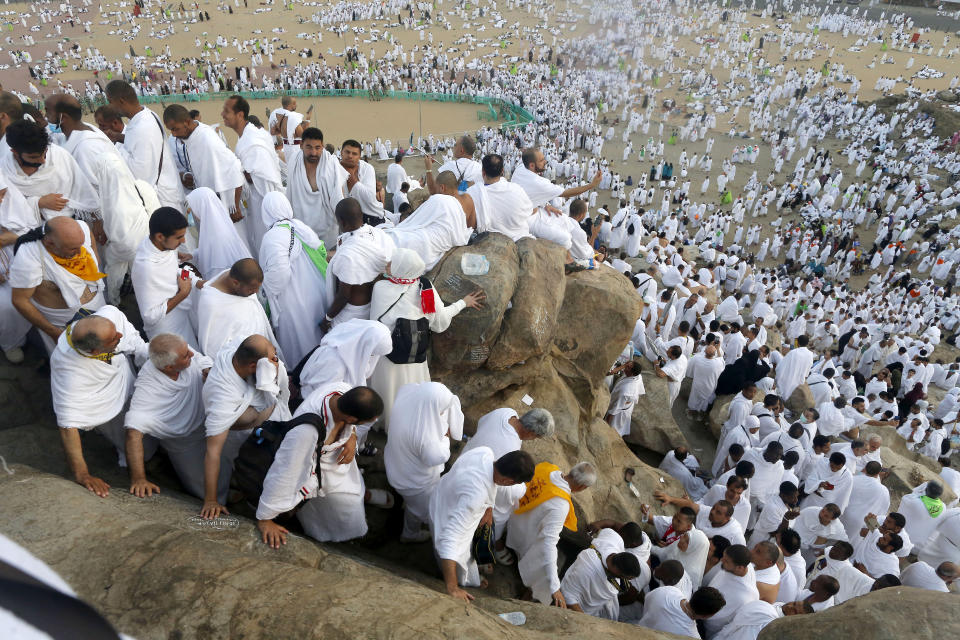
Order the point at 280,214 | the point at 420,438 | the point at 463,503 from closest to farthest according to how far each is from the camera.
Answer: the point at 463,503 < the point at 420,438 < the point at 280,214

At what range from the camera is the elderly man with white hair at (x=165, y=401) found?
3.22m

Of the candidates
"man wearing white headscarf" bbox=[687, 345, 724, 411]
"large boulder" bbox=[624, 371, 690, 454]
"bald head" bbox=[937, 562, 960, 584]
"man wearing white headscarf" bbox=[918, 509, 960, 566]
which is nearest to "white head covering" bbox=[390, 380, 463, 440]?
"large boulder" bbox=[624, 371, 690, 454]

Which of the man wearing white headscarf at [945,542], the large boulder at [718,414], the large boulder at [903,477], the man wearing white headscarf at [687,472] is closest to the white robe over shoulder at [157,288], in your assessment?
the man wearing white headscarf at [687,472]

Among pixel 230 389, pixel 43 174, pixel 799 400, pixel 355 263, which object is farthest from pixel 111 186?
pixel 799 400

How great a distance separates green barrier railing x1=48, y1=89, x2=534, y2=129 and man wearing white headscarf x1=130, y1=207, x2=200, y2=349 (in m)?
24.3

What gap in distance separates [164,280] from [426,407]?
2.12m

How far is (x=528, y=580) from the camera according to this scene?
13.6 ft

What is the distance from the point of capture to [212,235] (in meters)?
4.70

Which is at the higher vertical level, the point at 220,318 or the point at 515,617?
the point at 220,318

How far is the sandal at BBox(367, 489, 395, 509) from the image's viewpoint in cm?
421

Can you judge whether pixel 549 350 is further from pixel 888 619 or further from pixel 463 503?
pixel 888 619

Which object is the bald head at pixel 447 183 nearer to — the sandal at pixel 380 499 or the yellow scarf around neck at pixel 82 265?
the sandal at pixel 380 499

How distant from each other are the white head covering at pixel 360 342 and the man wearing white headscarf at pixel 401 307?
0.23m

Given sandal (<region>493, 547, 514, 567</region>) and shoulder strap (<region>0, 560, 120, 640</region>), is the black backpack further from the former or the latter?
shoulder strap (<region>0, 560, 120, 640</region>)
